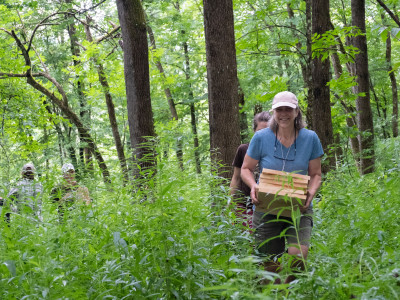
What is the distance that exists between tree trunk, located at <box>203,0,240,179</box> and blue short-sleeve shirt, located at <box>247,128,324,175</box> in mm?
3097

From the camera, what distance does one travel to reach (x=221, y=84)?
7801 mm

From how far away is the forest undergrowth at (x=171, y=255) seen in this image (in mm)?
2727

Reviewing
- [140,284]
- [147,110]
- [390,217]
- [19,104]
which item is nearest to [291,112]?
[390,217]

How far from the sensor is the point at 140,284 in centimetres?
321

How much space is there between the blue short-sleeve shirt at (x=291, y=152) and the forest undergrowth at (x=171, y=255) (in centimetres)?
59

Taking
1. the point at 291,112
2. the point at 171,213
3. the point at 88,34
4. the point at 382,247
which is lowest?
the point at 382,247

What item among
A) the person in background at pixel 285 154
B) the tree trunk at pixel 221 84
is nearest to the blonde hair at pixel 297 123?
the person in background at pixel 285 154

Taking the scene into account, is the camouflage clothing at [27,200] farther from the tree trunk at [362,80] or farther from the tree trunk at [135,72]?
the tree trunk at [362,80]

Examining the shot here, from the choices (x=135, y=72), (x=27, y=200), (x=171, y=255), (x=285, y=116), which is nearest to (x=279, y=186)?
(x=285, y=116)

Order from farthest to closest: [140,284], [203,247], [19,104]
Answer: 1. [19,104]
2. [203,247]
3. [140,284]

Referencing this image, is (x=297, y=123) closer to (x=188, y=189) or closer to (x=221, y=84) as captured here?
(x=188, y=189)

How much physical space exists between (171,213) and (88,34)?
15564 millimetres

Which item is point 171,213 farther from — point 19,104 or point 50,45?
point 50,45

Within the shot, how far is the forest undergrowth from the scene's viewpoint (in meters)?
2.73
